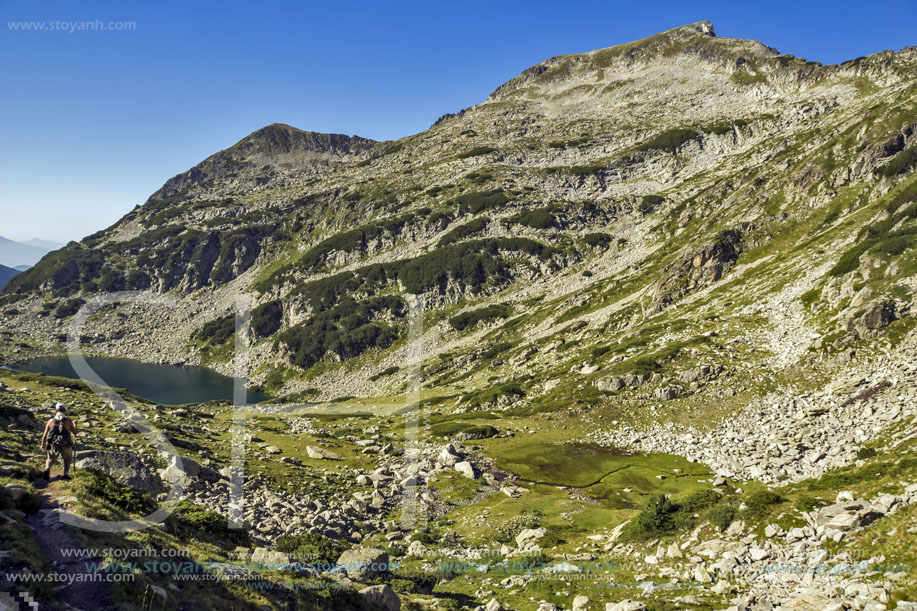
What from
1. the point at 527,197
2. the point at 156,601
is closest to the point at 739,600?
the point at 156,601

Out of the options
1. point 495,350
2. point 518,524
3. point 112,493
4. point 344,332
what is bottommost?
point 518,524

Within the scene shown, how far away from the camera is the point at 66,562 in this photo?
37.2ft

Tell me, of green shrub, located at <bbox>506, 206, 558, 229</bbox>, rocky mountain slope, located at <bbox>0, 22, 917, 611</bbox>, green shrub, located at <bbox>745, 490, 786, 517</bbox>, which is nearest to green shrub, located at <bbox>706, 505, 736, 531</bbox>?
rocky mountain slope, located at <bbox>0, 22, 917, 611</bbox>

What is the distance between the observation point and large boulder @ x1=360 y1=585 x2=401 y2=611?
53.1 ft

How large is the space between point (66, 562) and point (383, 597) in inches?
398

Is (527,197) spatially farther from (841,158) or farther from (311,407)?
(311,407)

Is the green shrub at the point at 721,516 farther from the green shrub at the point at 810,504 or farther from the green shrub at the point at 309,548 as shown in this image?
the green shrub at the point at 309,548

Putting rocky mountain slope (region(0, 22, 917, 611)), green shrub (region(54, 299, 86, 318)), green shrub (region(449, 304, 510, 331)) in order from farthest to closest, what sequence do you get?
green shrub (region(54, 299, 86, 318)), green shrub (region(449, 304, 510, 331)), rocky mountain slope (region(0, 22, 917, 611))

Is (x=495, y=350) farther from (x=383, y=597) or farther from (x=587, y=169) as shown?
(x=587, y=169)

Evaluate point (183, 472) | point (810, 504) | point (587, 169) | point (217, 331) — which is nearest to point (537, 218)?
point (587, 169)

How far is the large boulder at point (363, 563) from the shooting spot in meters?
19.2

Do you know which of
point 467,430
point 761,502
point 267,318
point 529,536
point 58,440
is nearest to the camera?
point 58,440

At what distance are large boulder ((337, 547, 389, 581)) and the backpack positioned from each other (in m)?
12.0

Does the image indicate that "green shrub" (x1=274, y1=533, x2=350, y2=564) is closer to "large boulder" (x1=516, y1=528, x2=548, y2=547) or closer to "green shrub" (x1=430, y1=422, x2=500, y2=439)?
"large boulder" (x1=516, y1=528, x2=548, y2=547)
